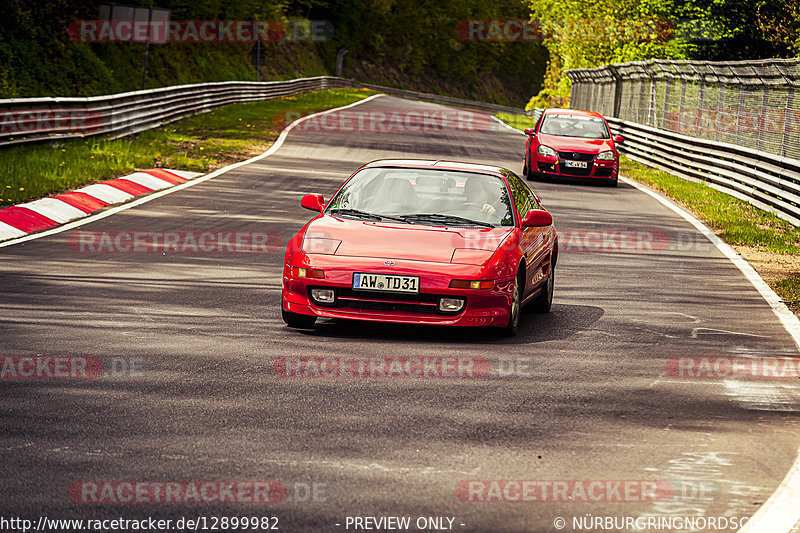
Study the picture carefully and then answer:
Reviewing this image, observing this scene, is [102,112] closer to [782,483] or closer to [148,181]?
[148,181]

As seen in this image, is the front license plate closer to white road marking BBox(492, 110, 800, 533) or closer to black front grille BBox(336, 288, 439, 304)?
black front grille BBox(336, 288, 439, 304)

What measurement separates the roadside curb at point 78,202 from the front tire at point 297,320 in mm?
5901

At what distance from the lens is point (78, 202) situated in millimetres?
16781

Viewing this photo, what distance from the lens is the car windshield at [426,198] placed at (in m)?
9.58

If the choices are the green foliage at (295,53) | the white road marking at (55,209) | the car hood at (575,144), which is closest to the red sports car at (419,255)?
the white road marking at (55,209)

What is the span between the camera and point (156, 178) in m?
20.7

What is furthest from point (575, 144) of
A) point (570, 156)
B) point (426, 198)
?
point (426, 198)

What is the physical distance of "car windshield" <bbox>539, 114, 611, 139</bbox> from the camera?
1028 inches

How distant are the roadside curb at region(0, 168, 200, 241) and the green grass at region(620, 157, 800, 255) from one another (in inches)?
354

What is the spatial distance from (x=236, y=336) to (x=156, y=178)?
1273 centimetres

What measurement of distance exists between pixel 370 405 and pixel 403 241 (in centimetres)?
252

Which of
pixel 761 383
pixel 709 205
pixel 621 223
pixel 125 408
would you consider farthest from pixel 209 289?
pixel 709 205

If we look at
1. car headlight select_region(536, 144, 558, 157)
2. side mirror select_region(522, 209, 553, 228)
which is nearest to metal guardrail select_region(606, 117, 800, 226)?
car headlight select_region(536, 144, 558, 157)

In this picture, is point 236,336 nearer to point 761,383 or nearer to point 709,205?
point 761,383
